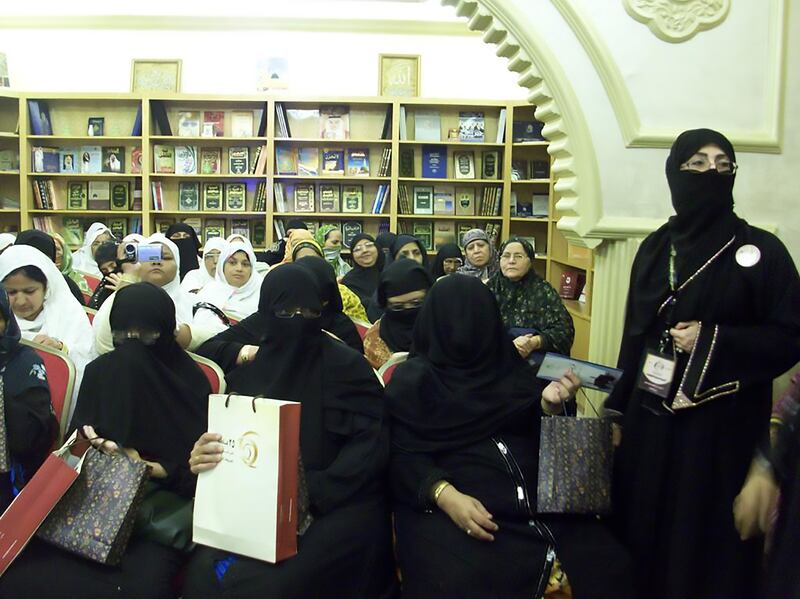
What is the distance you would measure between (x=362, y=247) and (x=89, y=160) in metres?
3.88

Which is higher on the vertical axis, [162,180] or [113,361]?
[162,180]

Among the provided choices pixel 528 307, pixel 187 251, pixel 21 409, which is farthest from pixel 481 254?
pixel 21 409

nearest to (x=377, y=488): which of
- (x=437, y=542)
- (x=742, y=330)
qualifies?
(x=437, y=542)

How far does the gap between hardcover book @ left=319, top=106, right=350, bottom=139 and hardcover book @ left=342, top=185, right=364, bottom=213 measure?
521 mm

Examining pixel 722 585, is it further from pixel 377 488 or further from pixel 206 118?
pixel 206 118

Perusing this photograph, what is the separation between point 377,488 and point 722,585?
3.06 ft

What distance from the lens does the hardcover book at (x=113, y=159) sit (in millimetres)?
7160

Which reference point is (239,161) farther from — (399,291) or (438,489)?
(438,489)

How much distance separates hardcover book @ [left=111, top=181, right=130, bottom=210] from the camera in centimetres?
721

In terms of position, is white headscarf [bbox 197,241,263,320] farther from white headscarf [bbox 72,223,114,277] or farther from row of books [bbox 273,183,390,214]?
row of books [bbox 273,183,390,214]

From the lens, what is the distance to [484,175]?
720 centimetres

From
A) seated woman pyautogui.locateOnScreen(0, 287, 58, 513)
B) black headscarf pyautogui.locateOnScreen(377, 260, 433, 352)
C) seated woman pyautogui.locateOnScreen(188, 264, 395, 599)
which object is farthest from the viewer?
black headscarf pyautogui.locateOnScreen(377, 260, 433, 352)

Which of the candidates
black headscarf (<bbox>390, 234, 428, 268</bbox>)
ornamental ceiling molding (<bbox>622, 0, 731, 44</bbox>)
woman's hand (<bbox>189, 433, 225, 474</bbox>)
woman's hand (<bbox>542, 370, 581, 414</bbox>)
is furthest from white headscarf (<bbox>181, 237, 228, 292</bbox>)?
woman's hand (<bbox>542, 370, 581, 414</bbox>)

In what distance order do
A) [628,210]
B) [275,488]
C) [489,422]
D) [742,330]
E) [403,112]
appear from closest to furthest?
1. [275,488]
2. [742,330]
3. [489,422]
4. [628,210]
5. [403,112]
